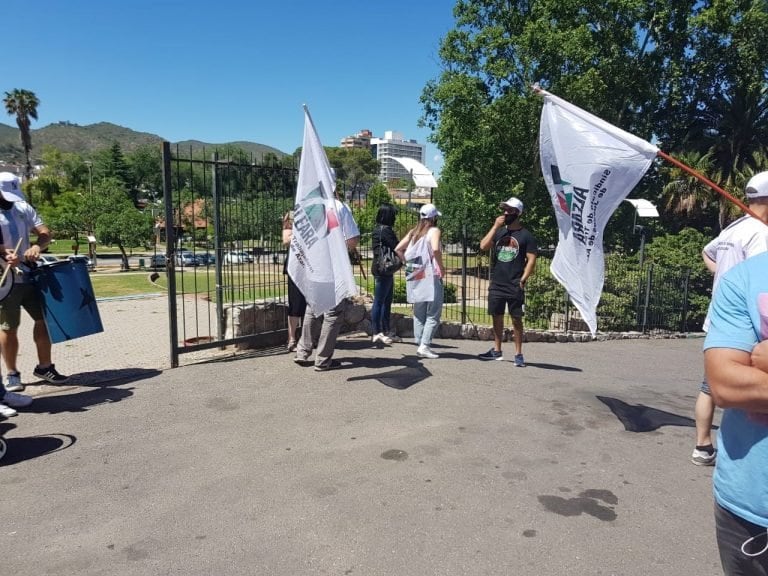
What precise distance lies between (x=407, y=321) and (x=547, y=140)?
13.7ft

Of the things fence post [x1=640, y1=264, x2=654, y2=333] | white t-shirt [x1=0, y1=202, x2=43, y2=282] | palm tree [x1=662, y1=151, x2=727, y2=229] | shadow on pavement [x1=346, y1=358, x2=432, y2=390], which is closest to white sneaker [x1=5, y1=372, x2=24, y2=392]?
white t-shirt [x1=0, y1=202, x2=43, y2=282]

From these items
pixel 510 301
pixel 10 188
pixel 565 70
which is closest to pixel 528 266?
pixel 510 301

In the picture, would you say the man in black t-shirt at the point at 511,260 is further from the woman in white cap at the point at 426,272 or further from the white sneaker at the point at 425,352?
the white sneaker at the point at 425,352

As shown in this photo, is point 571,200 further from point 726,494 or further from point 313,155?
point 726,494

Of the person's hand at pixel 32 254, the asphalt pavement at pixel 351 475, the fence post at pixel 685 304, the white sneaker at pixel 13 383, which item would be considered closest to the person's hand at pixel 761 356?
the asphalt pavement at pixel 351 475

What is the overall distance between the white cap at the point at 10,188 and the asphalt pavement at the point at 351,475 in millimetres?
1854

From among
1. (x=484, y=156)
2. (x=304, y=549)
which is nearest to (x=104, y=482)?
(x=304, y=549)

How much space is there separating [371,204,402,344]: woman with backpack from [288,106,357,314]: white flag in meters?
1.52

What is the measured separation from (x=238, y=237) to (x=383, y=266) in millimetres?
1881

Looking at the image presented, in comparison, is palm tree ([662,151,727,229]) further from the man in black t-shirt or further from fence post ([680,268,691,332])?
the man in black t-shirt

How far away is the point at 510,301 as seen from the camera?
650cm

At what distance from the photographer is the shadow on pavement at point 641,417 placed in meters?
4.85

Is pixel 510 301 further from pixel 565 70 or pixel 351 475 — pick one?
pixel 565 70

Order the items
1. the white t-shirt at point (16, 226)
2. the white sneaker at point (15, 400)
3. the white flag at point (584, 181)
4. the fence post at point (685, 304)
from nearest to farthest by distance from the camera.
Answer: the white flag at point (584, 181) → the white sneaker at point (15, 400) → the white t-shirt at point (16, 226) → the fence post at point (685, 304)
